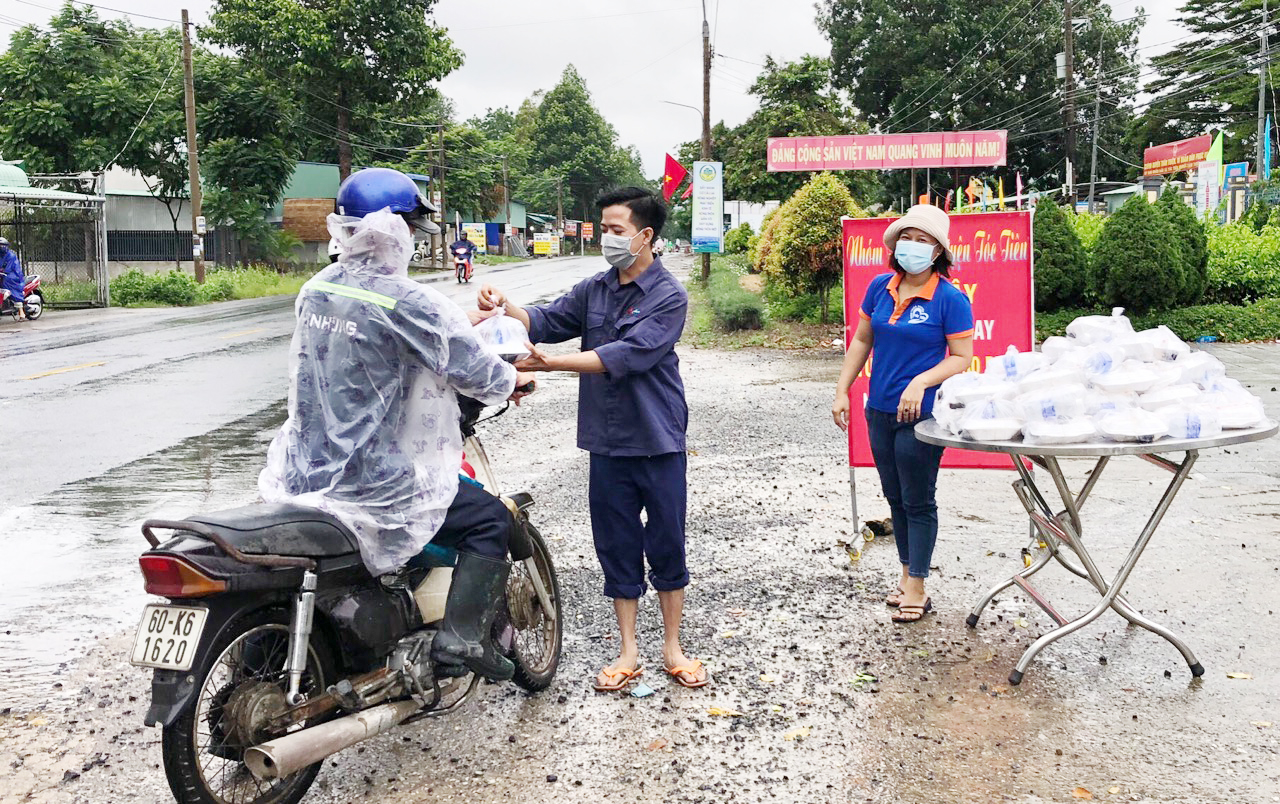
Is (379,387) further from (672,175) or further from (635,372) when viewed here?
(672,175)

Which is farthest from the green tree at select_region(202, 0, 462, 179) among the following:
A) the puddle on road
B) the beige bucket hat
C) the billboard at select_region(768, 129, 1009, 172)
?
the beige bucket hat

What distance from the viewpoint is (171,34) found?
2285 inches

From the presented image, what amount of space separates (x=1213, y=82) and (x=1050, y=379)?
181 feet

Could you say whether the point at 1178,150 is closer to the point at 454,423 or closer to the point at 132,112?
the point at 132,112

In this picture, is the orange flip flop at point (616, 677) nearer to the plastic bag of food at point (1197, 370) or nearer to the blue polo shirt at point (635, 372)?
Answer: the blue polo shirt at point (635, 372)

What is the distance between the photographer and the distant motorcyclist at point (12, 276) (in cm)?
2127

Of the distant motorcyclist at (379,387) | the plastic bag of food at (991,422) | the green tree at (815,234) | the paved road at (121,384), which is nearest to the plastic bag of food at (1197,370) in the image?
the plastic bag of food at (991,422)

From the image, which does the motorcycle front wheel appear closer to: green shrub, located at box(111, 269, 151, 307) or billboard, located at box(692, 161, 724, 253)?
billboard, located at box(692, 161, 724, 253)

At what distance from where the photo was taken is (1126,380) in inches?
164

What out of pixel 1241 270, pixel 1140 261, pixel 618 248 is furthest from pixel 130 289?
pixel 618 248

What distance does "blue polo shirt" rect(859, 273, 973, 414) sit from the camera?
486cm

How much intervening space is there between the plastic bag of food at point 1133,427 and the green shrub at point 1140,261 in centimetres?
1319

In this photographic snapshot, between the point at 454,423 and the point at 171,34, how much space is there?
6246 cm

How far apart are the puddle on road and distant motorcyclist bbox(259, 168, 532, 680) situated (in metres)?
1.84
